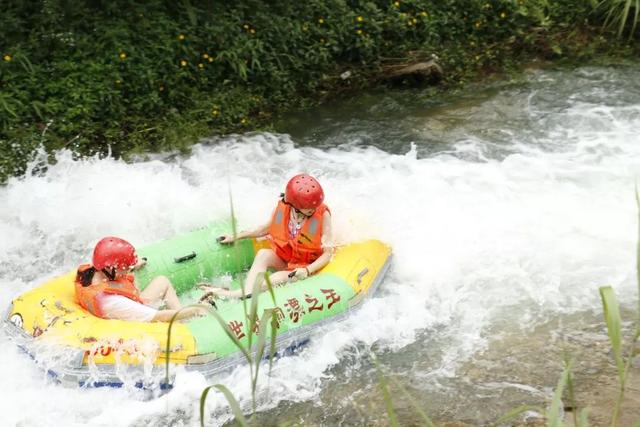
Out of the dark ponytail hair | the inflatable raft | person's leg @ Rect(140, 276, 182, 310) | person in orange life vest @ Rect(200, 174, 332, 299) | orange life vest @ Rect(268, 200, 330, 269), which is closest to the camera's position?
the inflatable raft

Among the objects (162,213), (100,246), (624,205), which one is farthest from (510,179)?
(100,246)

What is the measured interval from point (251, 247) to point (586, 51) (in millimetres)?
5301

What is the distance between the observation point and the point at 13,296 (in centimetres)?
617

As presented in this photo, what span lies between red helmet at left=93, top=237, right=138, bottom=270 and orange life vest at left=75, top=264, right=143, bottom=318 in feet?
0.43

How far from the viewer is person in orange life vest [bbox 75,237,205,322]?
5.34m

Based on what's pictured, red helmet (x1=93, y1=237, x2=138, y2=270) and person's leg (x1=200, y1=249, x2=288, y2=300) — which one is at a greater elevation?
red helmet (x1=93, y1=237, x2=138, y2=270)

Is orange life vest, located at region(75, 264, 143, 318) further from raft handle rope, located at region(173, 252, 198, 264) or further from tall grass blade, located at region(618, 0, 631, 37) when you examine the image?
tall grass blade, located at region(618, 0, 631, 37)

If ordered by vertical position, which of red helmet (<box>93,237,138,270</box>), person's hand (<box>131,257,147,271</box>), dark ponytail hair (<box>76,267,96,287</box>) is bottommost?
person's hand (<box>131,257,147,271</box>)

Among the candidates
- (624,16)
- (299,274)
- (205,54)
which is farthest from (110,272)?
(624,16)

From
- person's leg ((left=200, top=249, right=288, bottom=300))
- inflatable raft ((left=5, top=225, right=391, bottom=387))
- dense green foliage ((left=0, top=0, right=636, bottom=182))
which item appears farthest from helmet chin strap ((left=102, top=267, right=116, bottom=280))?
dense green foliage ((left=0, top=0, right=636, bottom=182))

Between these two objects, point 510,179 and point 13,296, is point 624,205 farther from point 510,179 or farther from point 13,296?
point 13,296

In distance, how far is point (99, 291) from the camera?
5.38 meters

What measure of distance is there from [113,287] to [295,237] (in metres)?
1.36

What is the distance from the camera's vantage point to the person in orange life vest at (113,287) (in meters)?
5.34
